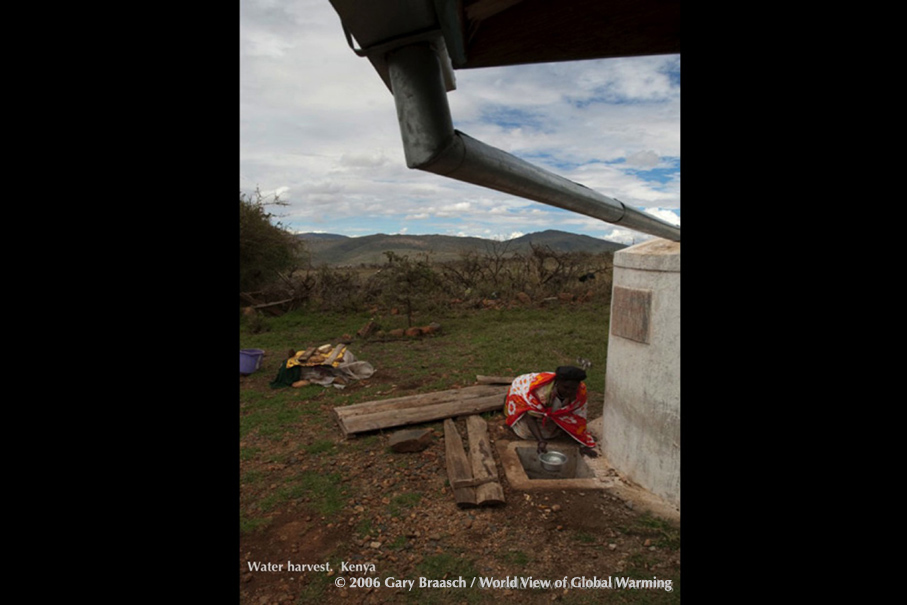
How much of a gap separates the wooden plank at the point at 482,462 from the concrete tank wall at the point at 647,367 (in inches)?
49.4

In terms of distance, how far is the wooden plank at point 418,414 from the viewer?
16.3ft

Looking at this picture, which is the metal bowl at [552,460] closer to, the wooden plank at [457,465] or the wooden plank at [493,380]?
the wooden plank at [457,465]

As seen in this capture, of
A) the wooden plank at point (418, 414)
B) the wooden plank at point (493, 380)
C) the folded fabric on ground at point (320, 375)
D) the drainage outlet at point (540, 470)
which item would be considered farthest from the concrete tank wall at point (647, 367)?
the folded fabric on ground at point (320, 375)

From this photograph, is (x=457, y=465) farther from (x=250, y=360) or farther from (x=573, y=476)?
(x=250, y=360)

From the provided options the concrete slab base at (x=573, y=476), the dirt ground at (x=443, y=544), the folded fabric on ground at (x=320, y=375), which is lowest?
the dirt ground at (x=443, y=544)

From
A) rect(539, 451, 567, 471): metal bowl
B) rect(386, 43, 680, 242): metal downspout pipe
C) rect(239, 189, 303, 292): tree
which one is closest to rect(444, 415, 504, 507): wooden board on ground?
rect(539, 451, 567, 471): metal bowl

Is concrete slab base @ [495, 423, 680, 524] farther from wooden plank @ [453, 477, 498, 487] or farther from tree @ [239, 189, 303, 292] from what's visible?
tree @ [239, 189, 303, 292]

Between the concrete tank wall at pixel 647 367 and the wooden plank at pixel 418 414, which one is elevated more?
the concrete tank wall at pixel 647 367

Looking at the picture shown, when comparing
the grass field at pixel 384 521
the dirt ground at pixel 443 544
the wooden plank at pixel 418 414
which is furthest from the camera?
the wooden plank at pixel 418 414

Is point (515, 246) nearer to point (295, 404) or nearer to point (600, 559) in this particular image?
point (295, 404)

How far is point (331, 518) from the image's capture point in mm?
3443
